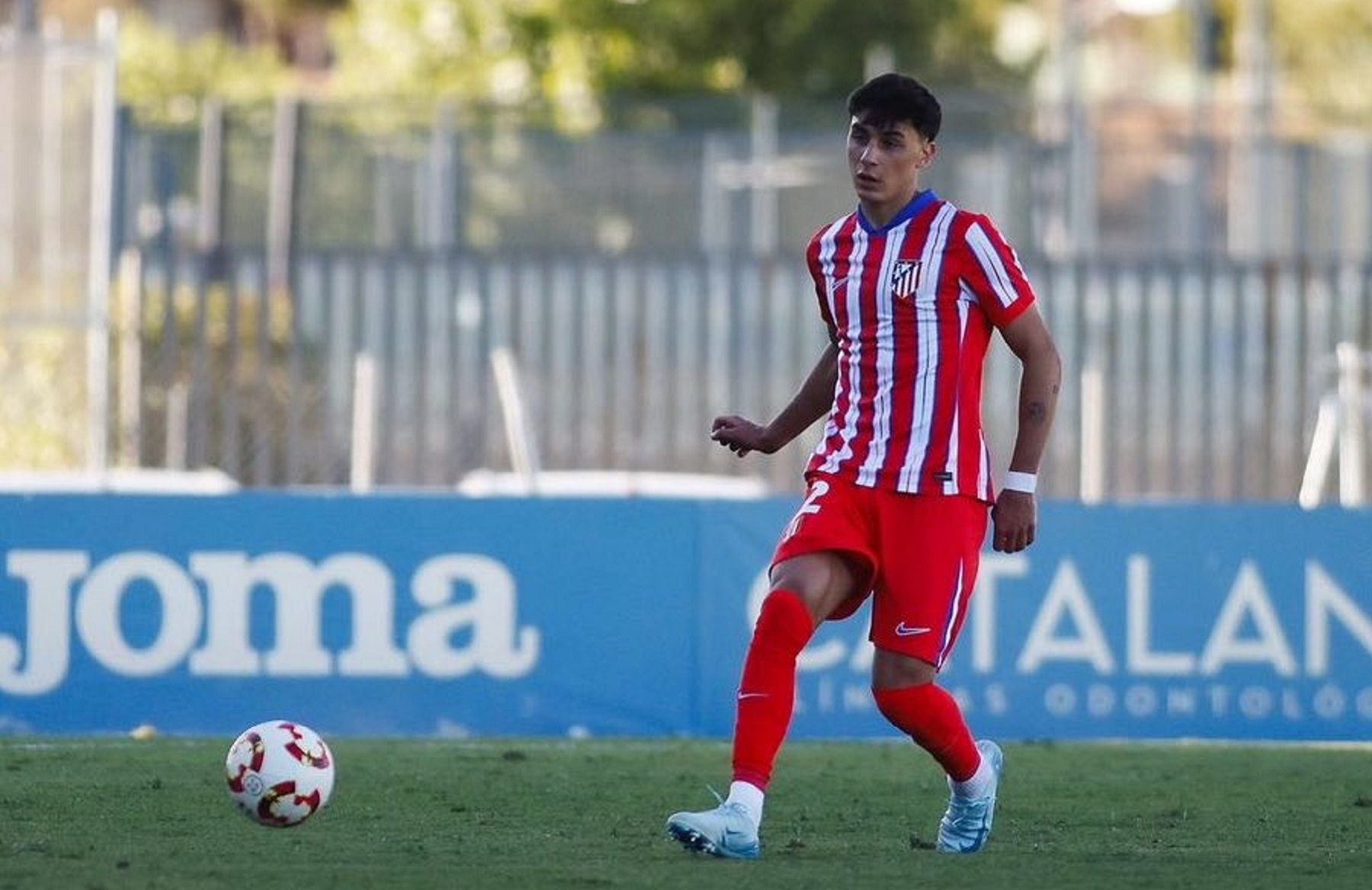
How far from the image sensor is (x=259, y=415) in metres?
19.9

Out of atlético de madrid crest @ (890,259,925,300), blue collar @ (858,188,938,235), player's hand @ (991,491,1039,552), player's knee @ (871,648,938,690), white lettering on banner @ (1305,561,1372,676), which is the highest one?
blue collar @ (858,188,938,235)

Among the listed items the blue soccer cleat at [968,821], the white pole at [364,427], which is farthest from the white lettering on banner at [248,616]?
the white pole at [364,427]

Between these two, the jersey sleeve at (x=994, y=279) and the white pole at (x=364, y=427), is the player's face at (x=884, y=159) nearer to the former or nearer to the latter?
the jersey sleeve at (x=994, y=279)

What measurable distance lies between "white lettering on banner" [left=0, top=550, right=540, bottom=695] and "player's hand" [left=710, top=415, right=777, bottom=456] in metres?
4.95

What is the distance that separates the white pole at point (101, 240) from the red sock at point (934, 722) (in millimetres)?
10628

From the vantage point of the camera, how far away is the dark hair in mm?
7684

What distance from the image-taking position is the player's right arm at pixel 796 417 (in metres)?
8.19

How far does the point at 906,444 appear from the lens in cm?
766

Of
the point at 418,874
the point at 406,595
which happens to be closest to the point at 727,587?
the point at 406,595

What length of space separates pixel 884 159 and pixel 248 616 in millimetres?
5968

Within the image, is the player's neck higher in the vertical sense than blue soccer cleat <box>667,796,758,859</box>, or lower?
higher

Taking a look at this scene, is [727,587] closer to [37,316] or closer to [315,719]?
[315,719]

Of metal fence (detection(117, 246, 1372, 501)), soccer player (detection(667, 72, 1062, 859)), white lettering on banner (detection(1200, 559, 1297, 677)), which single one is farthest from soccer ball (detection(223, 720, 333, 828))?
metal fence (detection(117, 246, 1372, 501))

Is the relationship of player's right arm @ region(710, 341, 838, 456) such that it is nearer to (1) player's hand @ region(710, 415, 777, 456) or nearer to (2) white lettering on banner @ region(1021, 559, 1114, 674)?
(1) player's hand @ region(710, 415, 777, 456)
